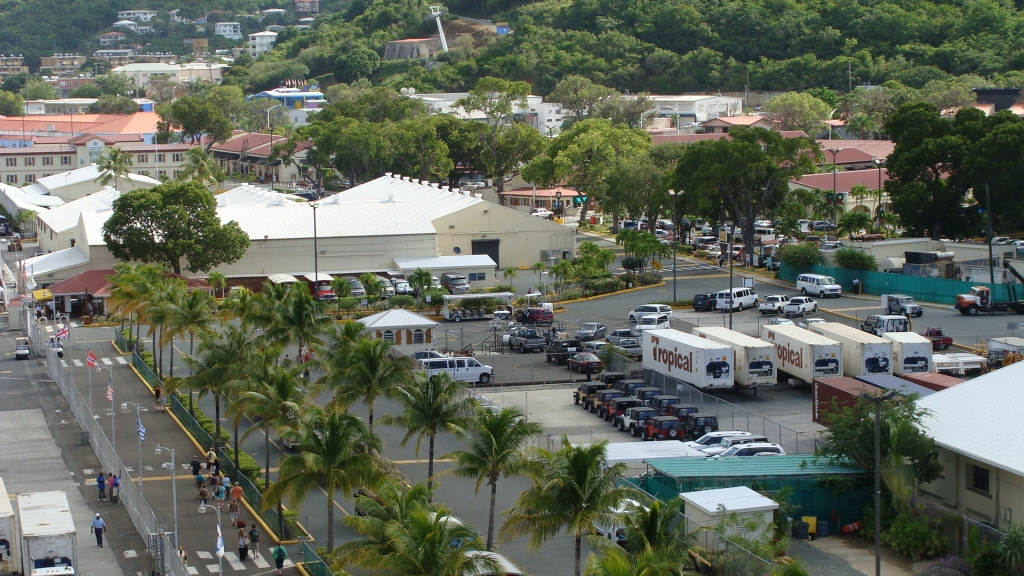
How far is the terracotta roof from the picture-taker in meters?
94.8

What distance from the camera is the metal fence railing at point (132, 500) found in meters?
30.5

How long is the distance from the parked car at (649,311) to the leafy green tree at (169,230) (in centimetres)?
2212

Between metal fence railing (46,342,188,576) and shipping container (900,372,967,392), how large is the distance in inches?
886

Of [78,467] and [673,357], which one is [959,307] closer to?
[673,357]

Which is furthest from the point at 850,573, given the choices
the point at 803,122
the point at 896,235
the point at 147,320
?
the point at 803,122

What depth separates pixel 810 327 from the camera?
162ft

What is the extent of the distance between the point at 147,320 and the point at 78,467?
39.3 feet

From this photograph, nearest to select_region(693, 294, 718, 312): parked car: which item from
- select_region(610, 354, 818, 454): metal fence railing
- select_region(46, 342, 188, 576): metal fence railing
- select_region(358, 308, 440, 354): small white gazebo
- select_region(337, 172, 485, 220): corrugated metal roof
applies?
select_region(358, 308, 440, 354): small white gazebo

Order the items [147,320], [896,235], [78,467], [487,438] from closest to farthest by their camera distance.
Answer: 1. [487,438]
2. [78,467]
3. [147,320]
4. [896,235]

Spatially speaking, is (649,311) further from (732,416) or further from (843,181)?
(843,181)

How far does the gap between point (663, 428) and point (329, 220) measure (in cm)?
3846

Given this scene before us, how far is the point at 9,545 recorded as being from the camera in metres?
30.5

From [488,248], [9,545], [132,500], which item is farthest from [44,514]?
[488,248]

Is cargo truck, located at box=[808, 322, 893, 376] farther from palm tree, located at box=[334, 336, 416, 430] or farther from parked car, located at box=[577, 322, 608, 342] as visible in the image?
palm tree, located at box=[334, 336, 416, 430]
